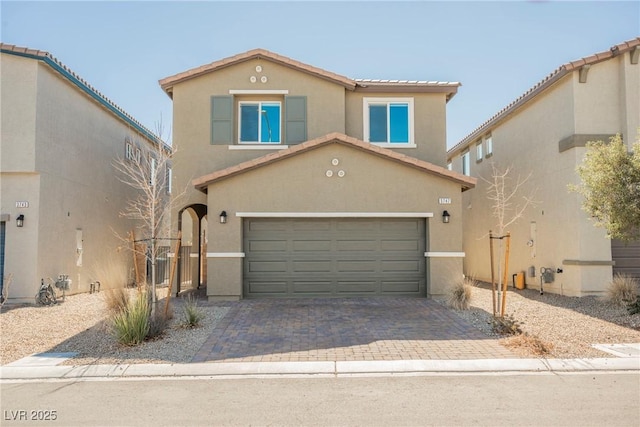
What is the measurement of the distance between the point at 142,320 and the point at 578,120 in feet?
41.2

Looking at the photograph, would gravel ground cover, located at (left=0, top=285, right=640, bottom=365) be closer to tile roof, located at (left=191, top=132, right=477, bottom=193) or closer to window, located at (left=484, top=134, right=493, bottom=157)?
tile roof, located at (left=191, top=132, right=477, bottom=193)

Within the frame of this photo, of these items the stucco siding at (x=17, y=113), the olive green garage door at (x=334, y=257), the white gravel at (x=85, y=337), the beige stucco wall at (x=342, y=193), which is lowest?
the white gravel at (x=85, y=337)

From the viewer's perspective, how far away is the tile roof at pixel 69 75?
14.1 meters

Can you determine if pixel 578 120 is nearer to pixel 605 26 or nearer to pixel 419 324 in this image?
pixel 605 26

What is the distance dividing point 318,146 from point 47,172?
7.80 metres

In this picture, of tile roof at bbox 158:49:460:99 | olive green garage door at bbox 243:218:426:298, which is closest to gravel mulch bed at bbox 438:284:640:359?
olive green garage door at bbox 243:218:426:298

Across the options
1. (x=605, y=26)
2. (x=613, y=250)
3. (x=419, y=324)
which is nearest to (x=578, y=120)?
(x=605, y=26)

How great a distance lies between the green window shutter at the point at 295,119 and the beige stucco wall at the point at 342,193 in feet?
7.54

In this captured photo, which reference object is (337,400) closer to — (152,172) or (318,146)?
(318,146)

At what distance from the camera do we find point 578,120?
14.6m

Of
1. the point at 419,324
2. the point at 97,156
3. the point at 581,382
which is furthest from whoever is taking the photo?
the point at 97,156

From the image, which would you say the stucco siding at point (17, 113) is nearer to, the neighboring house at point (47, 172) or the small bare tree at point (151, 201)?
the neighboring house at point (47, 172)

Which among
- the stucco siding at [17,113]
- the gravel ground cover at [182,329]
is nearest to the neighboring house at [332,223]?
the gravel ground cover at [182,329]

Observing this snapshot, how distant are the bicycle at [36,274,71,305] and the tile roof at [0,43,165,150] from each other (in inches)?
199
